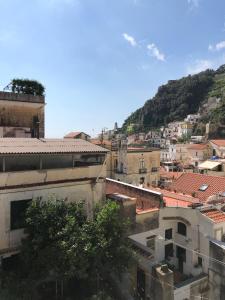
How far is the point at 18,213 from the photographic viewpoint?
12.3 m

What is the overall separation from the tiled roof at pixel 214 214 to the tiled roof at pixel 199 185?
15.0 feet

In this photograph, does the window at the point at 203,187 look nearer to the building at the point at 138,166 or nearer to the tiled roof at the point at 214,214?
the tiled roof at the point at 214,214

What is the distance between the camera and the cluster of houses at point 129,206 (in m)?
12.4

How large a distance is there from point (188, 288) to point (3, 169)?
13028 millimetres

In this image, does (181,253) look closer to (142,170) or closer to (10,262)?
(10,262)

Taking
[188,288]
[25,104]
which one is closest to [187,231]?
[188,288]

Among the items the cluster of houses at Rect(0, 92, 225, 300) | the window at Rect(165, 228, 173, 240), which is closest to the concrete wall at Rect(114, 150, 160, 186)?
the cluster of houses at Rect(0, 92, 225, 300)

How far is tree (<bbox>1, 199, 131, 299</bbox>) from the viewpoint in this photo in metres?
10.4

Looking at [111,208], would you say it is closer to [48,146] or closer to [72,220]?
[72,220]

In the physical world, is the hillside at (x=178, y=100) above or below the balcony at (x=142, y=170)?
above

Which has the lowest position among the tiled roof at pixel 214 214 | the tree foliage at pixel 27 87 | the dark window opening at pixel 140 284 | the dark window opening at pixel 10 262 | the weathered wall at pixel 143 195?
the dark window opening at pixel 140 284

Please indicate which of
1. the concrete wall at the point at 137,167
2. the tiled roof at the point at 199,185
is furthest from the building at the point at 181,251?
the concrete wall at the point at 137,167

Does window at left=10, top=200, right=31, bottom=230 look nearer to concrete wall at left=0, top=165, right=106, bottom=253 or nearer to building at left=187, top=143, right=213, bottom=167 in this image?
concrete wall at left=0, top=165, right=106, bottom=253

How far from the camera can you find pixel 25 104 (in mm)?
21109
